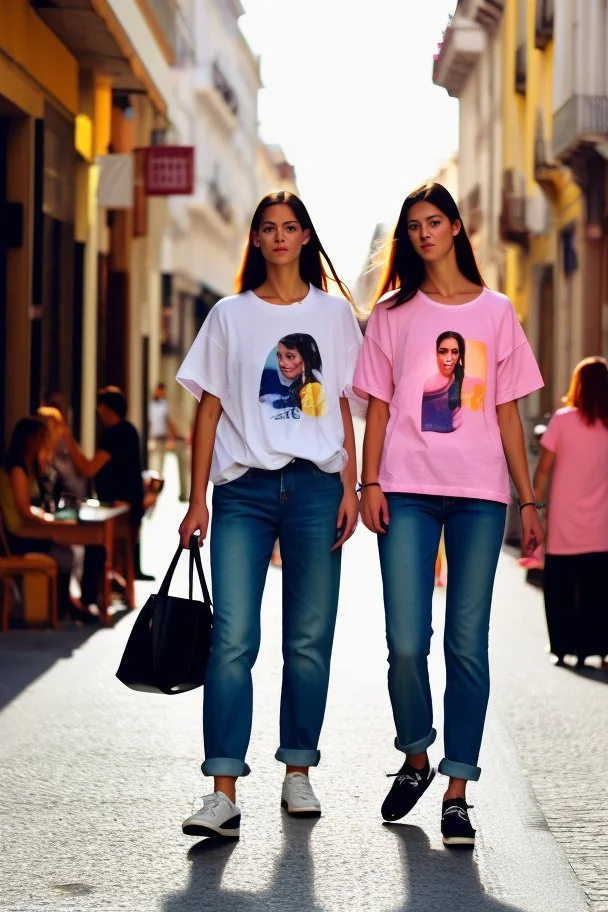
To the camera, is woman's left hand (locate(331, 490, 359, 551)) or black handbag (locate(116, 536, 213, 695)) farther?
woman's left hand (locate(331, 490, 359, 551))

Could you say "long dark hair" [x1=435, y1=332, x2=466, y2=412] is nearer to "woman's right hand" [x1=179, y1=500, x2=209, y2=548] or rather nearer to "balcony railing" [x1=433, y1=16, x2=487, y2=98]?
"woman's right hand" [x1=179, y1=500, x2=209, y2=548]

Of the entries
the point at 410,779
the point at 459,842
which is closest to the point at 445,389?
the point at 410,779

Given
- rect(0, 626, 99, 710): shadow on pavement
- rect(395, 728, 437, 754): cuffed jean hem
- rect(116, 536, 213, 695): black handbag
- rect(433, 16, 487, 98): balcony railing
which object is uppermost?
rect(433, 16, 487, 98): balcony railing

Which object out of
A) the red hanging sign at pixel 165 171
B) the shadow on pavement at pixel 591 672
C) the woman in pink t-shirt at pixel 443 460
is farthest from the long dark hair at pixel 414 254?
the red hanging sign at pixel 165 171

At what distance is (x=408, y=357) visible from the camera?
6.25 metres

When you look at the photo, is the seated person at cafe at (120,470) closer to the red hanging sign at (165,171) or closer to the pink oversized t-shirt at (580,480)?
the pink oversized t-shirt at (580,480)

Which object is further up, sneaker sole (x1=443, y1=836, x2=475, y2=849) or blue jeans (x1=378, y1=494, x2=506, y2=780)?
blue jeans (x1=378, y1=494, x2=506, y2=780)

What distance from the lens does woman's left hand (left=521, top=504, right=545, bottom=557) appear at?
631 centimetres

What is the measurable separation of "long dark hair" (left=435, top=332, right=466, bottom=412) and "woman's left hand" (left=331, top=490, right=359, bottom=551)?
0.46 metres

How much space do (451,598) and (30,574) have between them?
6.44 meters

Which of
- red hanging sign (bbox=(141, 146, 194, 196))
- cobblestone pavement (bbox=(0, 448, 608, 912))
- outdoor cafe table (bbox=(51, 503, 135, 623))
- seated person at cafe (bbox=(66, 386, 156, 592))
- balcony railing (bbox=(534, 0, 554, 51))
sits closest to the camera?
cobblestone pavement (bbox=(0, 448, 608, 912))

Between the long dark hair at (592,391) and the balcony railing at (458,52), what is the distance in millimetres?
30839

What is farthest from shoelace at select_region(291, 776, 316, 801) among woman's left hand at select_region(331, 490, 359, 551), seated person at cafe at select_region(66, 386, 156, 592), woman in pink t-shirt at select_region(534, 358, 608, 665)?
seated person at cafe at select_region(66, 386, 156, 592)

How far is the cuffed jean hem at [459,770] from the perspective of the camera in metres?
6.22
